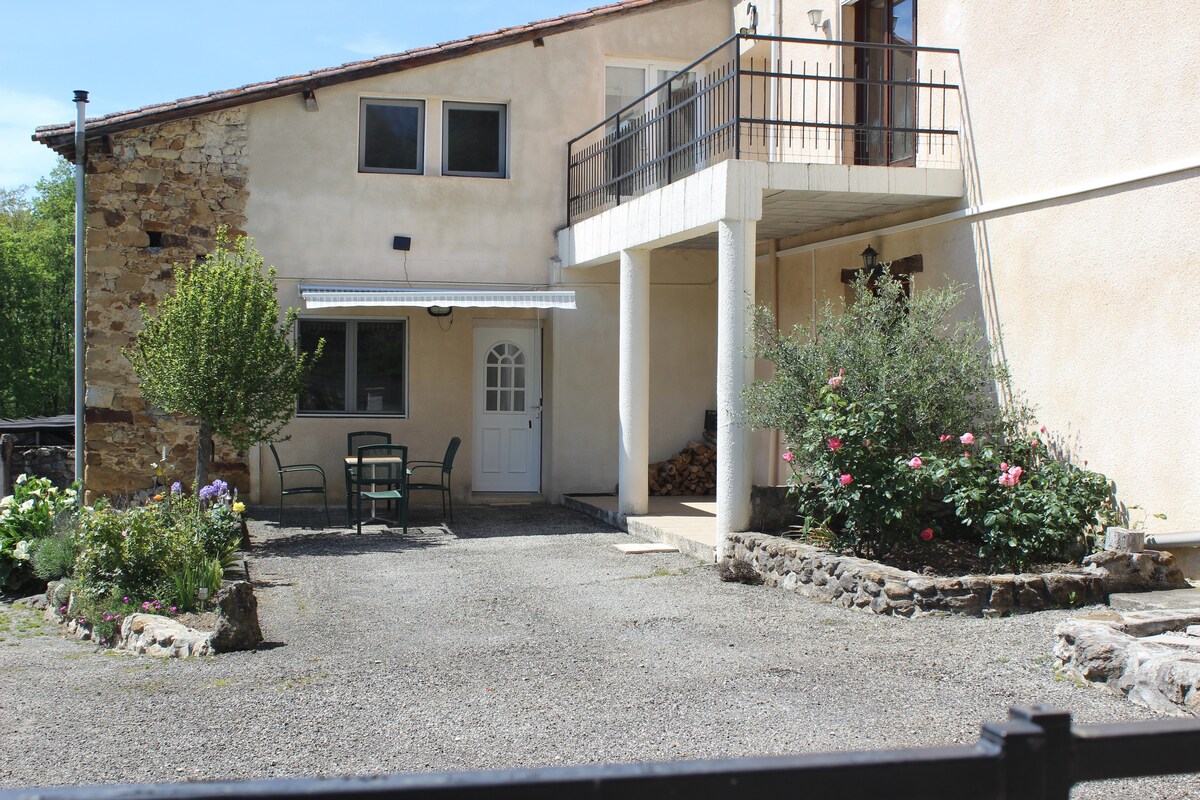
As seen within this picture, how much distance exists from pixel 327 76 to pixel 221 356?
411cm

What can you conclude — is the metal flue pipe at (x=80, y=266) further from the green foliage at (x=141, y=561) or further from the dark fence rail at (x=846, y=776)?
the dark fence rail at (x=846, y=776)

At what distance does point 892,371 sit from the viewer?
8.30 metres

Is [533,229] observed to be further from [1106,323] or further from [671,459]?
[1106,323]

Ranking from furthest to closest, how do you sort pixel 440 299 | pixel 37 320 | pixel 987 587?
pixel 37 320
pixel 440 299
pixel 987 587

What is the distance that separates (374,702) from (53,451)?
53.8ft

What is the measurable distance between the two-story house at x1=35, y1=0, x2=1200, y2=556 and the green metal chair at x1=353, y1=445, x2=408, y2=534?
4.99ft

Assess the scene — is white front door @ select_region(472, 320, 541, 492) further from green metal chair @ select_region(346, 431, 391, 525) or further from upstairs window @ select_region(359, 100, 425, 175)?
upstairs window @ select_region(359, 100, 425, 175)

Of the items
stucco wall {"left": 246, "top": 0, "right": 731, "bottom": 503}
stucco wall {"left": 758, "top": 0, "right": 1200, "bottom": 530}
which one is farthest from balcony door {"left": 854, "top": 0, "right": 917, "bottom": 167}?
stucco wall {"left": 246, "top": 0, "right": 731, "bottom": 503}

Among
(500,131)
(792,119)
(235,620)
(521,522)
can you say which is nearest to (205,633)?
(235,620)

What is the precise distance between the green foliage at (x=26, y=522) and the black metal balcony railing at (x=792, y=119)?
20.6 feet

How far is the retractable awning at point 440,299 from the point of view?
40.0ft

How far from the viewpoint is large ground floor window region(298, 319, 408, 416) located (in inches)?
538

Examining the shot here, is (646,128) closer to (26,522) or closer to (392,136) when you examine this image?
(392,136)

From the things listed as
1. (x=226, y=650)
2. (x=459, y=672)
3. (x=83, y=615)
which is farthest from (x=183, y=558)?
(x=459, y=672)
